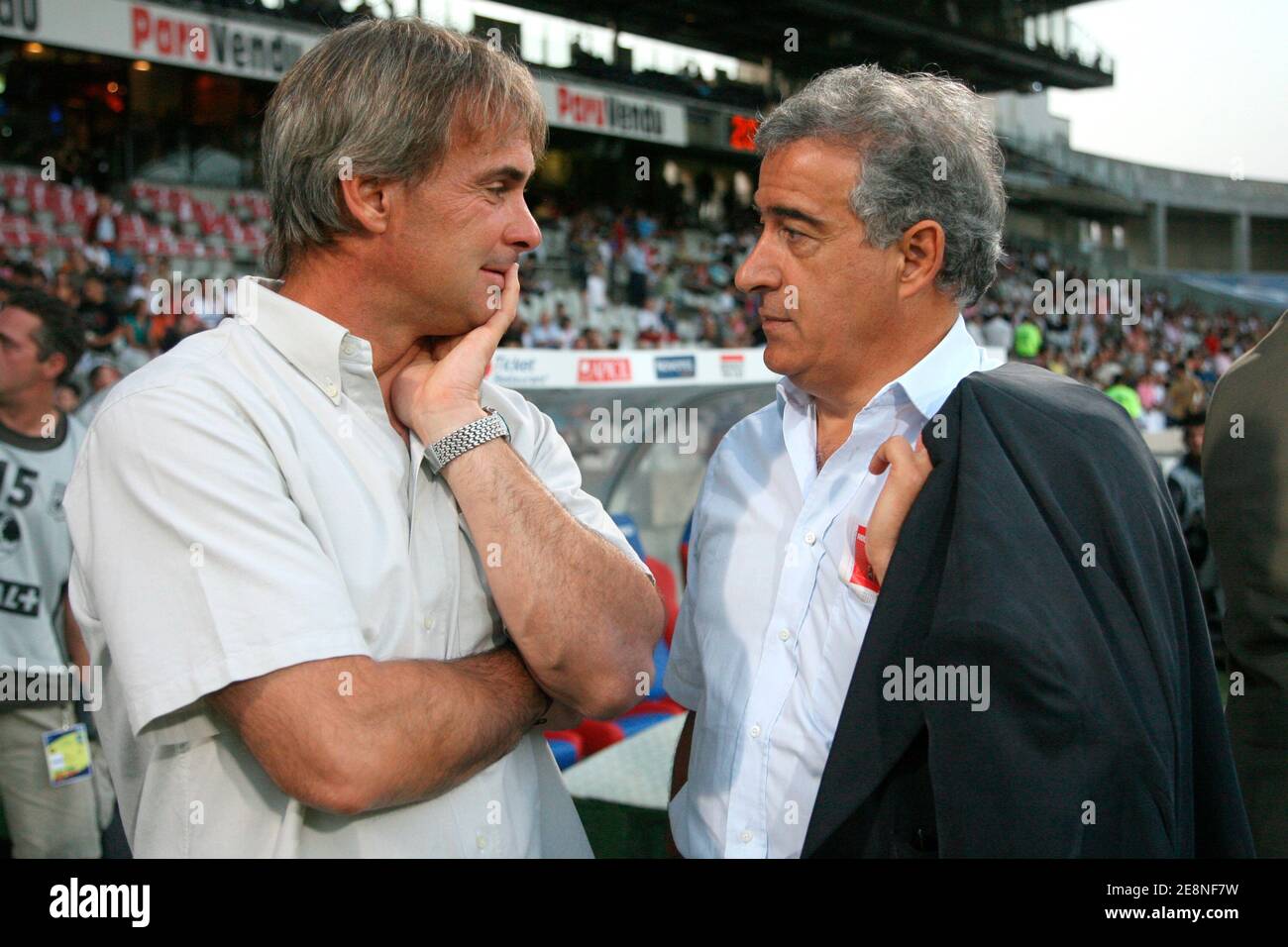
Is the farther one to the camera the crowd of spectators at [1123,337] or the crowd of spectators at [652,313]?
the crowd of spectators at [1123,337]

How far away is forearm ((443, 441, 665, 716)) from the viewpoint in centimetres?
162

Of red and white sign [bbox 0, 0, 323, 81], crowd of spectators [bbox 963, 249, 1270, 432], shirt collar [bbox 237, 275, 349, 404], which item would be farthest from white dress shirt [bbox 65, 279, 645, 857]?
red and white sign [bbox 0, 0, 323, 81]

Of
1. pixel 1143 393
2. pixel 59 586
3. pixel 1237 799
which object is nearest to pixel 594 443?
pixel 59 586

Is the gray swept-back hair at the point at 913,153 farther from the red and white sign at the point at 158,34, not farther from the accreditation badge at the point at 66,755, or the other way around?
the red and white sign at the point at 158,34

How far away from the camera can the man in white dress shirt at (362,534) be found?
4.77 ft

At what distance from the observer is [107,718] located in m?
1.64

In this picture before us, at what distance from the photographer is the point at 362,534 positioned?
5.25 ft

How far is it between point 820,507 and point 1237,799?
746mm

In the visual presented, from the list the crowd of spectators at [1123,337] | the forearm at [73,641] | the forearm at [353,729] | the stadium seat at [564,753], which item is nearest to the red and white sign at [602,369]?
the stadium seat at [564,753]

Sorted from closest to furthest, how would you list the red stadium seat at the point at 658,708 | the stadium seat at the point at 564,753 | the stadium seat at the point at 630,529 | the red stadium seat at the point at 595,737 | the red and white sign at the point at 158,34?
the stadium seat at the point at 564,753 < the red stadium seat at the point at 595,737 < the red stadium seat at the point at 658,708 < the stadium seat at the point at 630,529 < the red and white sign at the point at 158,34

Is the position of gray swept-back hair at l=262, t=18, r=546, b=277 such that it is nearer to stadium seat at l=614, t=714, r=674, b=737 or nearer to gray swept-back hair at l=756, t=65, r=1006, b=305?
gray swept-back hair at l=756, t=65, r=1006, b=305

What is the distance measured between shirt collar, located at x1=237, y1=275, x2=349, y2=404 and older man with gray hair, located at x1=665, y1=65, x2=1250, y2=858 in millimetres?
721

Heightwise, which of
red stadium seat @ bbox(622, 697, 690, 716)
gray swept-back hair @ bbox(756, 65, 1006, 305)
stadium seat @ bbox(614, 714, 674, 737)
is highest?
gray swept-back hair @ bbox(756, 65, 1006, 305)
